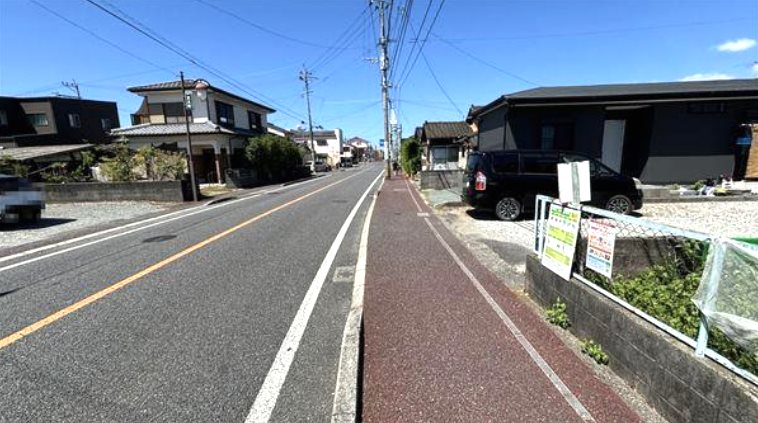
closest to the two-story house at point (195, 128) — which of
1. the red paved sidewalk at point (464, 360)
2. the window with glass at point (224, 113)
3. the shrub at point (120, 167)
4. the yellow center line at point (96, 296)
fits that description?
the window with glass at point (224, 113)

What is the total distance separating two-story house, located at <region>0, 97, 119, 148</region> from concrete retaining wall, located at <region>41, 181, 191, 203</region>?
17.9 meters

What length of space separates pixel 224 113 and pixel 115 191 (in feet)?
48.4

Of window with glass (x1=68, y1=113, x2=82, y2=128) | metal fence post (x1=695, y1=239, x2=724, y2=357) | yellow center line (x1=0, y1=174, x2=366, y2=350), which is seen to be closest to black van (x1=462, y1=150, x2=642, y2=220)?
yellow center line (x1=0, y1=174, x2=366, y2=350)

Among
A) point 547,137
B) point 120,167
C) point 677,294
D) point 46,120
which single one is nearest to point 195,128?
point 120,167

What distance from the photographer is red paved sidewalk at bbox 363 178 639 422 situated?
2.53 m

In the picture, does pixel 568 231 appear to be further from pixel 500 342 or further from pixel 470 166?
pixel 470 166

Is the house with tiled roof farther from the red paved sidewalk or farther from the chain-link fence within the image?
the red paved sidewalk

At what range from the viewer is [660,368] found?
2494 millimetres

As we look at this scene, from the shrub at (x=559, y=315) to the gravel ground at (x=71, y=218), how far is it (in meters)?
11.0

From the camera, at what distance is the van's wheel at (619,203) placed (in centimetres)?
948

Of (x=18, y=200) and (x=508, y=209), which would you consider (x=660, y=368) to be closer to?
(x=508, y=209)

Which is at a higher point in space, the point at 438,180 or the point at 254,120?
the point at 254,120

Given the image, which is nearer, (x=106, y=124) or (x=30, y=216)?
(x=30, y=216)

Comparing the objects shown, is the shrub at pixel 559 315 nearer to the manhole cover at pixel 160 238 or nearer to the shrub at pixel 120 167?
the manhole cover at pixel 160 238
